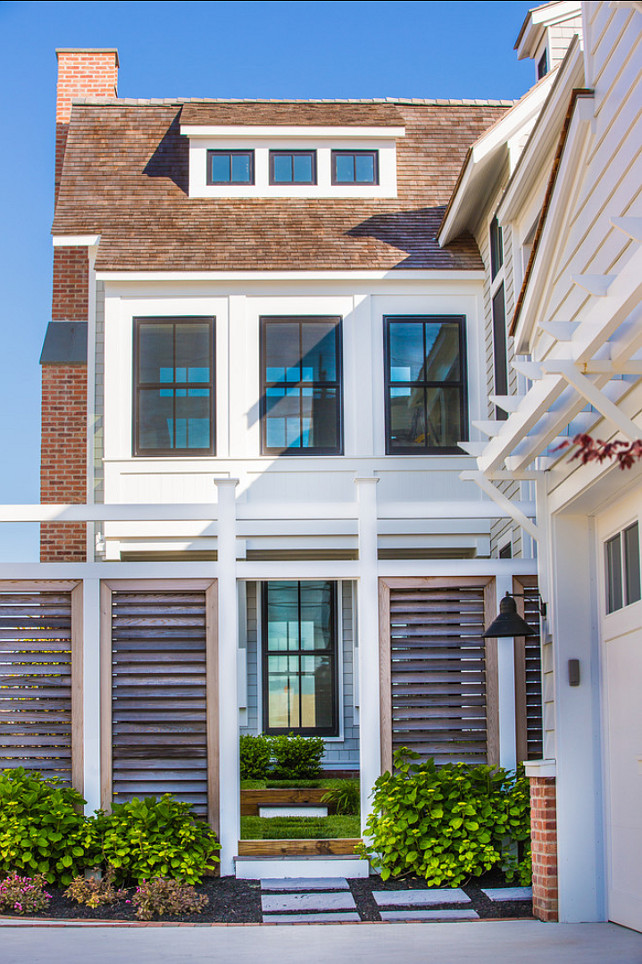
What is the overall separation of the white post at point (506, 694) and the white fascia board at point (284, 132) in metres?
7.10

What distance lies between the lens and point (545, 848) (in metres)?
7.24

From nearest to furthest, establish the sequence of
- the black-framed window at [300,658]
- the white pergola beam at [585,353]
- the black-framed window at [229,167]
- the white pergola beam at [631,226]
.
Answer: the white pergola beam at [631,226] → the white pergola beam at [585,353] → the black-framed window at [229,167] → the black-framed window at [300,658]

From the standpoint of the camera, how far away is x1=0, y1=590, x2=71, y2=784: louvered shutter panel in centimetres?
881

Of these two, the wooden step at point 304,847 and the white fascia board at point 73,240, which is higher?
the white fascia board at point 73,240

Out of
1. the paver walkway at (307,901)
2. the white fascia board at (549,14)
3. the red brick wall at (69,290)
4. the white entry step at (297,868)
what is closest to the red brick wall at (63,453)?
the red brick wall at (69,290)

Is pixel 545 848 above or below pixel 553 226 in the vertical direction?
below

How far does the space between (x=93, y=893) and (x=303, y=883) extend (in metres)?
1.59

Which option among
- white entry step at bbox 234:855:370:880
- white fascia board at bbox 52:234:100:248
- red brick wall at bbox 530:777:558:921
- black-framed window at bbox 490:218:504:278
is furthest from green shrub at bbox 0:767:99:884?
black-framed window at bbox 490:218:504:278

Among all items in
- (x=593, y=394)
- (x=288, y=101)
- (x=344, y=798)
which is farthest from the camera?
(x=288, y=101)

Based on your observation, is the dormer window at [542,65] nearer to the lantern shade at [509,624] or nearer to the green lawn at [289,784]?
the lantern shade at [509,624]

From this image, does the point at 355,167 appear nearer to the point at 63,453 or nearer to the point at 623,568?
the point at 63,453

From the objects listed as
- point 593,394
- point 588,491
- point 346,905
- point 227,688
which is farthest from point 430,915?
point 593,394

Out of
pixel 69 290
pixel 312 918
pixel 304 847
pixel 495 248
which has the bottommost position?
pixel 312 918

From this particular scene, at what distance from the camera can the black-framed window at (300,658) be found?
14.2 metres
